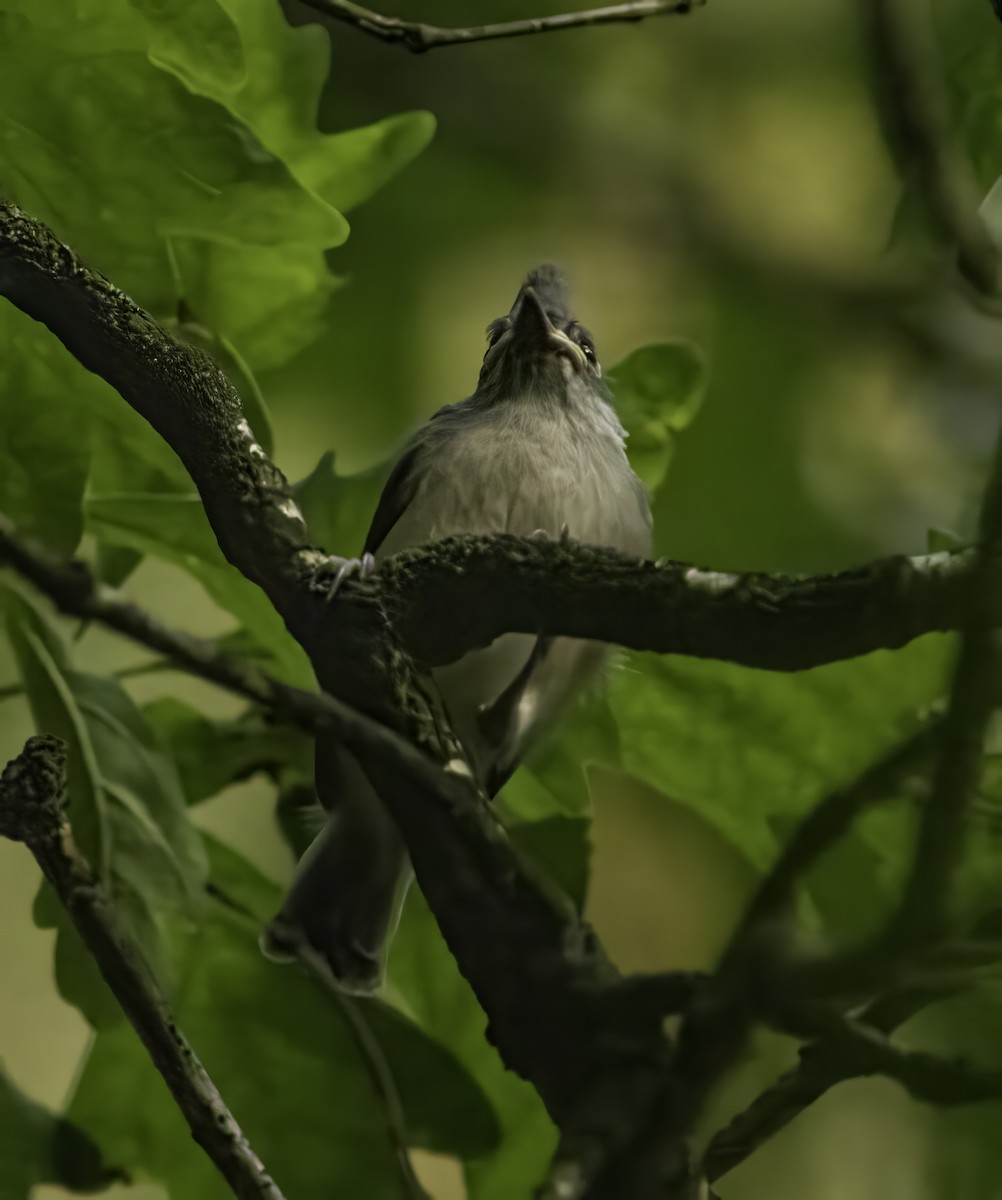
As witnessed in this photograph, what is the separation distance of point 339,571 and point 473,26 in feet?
0.80

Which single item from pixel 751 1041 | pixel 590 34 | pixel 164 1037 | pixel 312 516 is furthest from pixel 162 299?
pixel 751 1041

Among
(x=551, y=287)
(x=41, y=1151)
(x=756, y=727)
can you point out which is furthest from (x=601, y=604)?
(x=41, y=1151)

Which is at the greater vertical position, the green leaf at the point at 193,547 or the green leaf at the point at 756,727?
the green leaf at the point at 193,547

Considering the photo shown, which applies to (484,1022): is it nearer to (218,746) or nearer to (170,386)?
(218,746)

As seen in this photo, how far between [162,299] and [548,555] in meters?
0.31

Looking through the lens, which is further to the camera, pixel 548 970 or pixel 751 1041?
pixel 548 970

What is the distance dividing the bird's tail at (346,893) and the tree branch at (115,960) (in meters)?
0.24

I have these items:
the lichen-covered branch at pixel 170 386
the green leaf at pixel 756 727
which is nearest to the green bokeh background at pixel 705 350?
the green leaf at pixel 756 727

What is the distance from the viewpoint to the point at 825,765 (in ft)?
→ 2.25

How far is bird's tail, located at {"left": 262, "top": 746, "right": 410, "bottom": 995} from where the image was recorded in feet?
2.60

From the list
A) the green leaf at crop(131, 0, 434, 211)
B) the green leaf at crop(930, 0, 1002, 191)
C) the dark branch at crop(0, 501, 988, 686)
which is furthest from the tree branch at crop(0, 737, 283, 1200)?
the green leaf at crop(930, 0, 1002, 191)

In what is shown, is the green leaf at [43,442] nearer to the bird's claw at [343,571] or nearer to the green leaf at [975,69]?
the bird's claw at [343,571]

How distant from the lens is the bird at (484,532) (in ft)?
2.53

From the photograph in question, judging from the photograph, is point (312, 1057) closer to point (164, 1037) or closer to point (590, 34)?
point (164, 1037)
